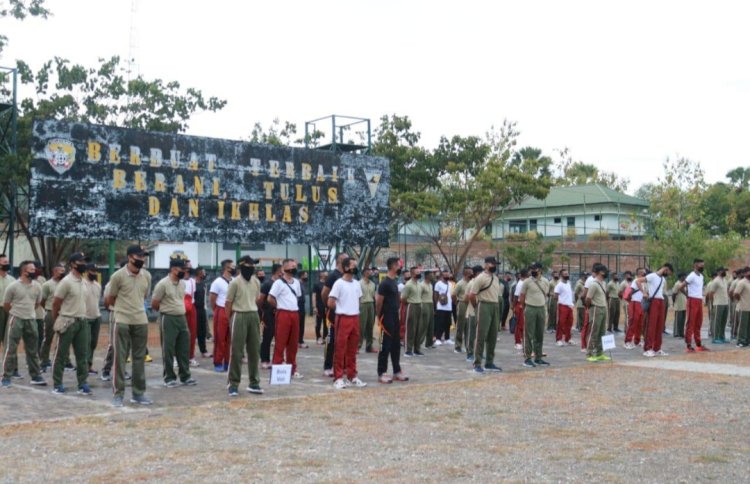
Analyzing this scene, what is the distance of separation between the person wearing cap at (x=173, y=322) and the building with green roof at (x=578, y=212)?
1815 inches

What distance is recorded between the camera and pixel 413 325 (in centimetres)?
1739

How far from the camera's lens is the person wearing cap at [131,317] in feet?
34.1

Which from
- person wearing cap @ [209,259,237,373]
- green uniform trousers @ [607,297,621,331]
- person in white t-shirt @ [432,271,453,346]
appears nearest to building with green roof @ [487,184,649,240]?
green uniform trousers @ [607,297,621,331]

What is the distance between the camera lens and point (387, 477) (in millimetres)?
6680

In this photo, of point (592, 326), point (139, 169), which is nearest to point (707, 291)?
point (592, 326)

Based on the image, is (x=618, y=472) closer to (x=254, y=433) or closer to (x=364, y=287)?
(x=254, y=433)

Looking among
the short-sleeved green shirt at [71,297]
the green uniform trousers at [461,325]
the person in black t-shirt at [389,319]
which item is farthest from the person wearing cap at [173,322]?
the green uniform trousers at [461,325]

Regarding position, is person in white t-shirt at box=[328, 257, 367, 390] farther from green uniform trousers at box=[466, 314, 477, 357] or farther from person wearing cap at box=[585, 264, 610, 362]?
person wearing cap at box=[585, 264, 610, 362]

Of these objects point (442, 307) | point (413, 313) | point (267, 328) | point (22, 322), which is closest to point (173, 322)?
point (22, 322)

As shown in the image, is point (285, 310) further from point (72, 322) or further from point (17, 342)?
point (17, 342)

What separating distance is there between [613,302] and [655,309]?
6.73m

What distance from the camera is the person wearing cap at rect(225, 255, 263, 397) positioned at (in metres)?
11.3

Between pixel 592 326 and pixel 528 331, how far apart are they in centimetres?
173

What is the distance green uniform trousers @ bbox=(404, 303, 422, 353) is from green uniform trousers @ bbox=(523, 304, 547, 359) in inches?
113
